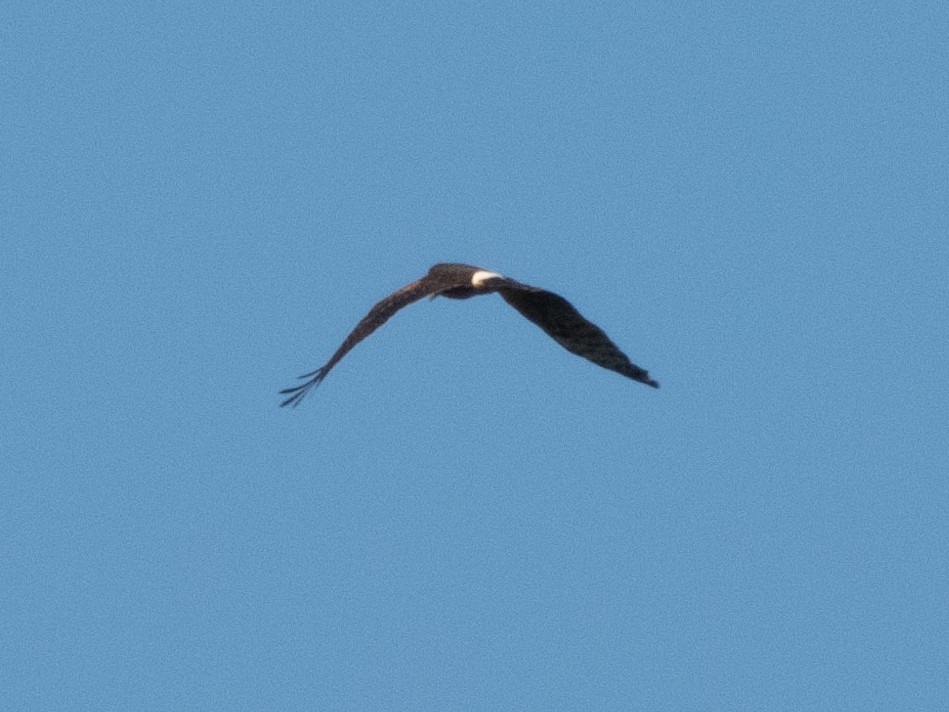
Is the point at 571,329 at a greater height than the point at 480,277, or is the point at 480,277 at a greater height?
the point at 480,277

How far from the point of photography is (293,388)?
22.8 metres

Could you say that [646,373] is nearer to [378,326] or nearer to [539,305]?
[539,305]

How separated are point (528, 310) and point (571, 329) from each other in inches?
24.8

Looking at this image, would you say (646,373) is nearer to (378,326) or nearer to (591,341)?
(591,341)

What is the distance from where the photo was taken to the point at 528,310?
24547 mm

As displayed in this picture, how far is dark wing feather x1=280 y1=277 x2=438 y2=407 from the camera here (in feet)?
74.7

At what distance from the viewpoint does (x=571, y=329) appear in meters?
24.2

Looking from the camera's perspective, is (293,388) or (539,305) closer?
(293,388)

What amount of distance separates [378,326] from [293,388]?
1230mm

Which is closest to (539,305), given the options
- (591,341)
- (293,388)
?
(591,341)

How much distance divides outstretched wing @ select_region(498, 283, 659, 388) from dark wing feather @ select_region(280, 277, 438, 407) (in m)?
0.89

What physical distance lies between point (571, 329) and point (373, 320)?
7.26 ft

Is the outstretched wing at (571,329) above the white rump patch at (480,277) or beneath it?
beneath

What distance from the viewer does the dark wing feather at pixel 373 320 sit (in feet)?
74.7
